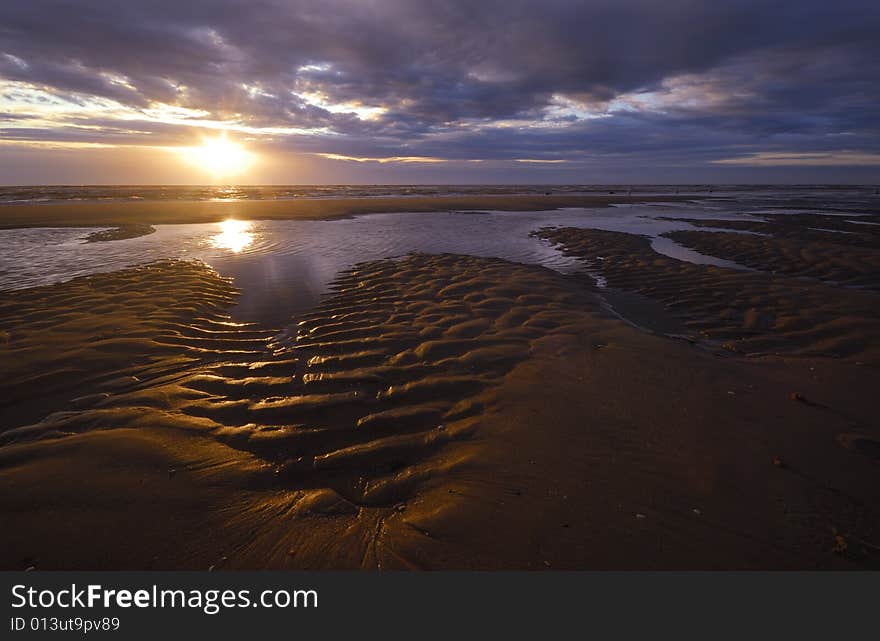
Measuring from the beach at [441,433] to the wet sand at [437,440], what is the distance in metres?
0.03

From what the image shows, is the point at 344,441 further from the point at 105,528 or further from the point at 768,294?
the point at 768,294

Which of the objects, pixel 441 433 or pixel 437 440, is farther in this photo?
pixel 441 433

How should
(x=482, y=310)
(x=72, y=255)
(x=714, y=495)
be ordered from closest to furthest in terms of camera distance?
(x=714, y=495) < (x=482, y=310) < (x=72, y=255)

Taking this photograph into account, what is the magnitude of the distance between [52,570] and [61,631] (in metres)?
0.53

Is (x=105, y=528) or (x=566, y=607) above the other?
(x=105, y=528)

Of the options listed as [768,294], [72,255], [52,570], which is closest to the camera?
[52,570]

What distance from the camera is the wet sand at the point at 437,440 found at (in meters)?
3.39

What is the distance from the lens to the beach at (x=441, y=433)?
3.40 meters

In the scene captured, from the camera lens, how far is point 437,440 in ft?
16.2

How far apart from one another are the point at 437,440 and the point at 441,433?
16cm

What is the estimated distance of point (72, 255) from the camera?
53.8ft

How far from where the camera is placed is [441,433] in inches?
200

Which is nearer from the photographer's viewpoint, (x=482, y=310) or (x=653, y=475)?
(x=653, y=475)

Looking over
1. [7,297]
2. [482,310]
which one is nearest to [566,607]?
[482,310]
